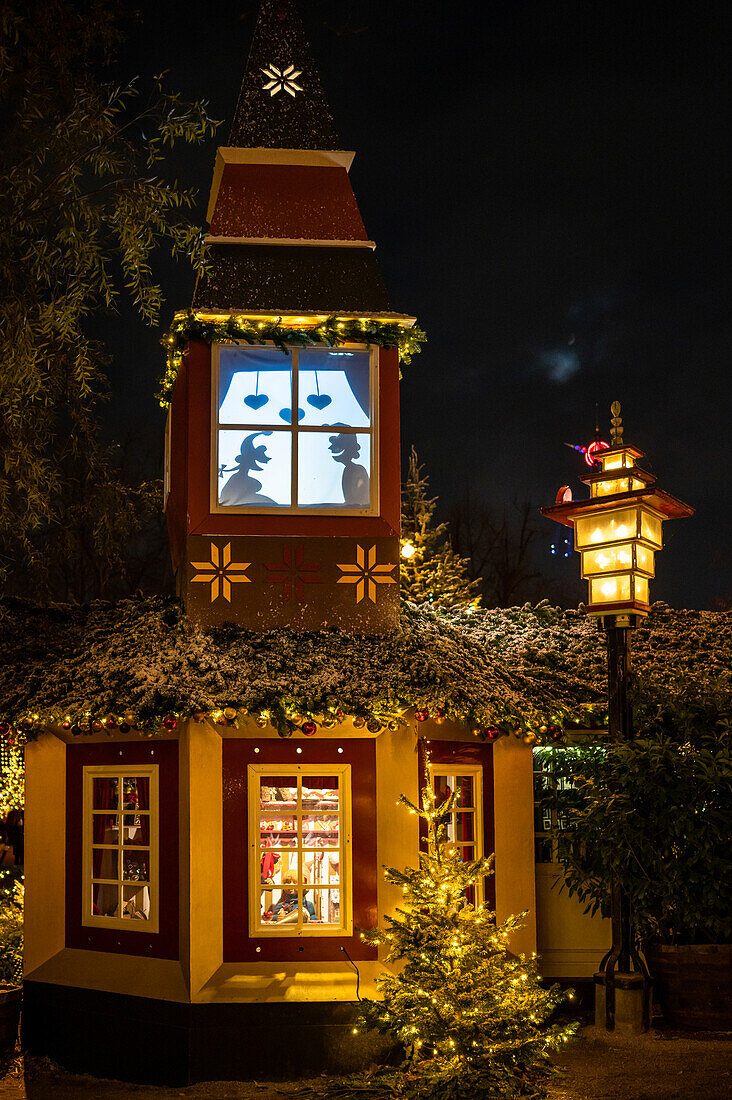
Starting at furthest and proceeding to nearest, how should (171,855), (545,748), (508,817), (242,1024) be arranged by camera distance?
(545,748) < (508,817) < (171,855) < (242,1024)

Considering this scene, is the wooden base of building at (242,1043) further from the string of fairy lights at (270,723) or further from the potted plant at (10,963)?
the string of fairy lights at (270,723)

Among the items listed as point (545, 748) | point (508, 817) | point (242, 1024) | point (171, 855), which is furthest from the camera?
point (545, 748)

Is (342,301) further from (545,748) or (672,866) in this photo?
(672,866)

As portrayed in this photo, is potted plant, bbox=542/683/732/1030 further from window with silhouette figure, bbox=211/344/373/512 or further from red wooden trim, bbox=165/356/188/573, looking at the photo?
red wooden trim, bbox=165/356/188/573

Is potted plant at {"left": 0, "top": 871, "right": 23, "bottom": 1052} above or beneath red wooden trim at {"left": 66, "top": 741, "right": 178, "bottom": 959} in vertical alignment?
beneath

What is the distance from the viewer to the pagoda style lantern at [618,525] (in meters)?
9.62

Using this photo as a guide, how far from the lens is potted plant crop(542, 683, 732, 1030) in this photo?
9203mm

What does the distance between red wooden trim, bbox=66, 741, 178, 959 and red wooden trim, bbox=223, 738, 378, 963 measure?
47 cm

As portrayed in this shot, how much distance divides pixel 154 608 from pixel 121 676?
2.07 metres

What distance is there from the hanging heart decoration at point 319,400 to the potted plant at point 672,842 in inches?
157

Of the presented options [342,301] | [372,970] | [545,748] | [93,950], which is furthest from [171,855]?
[342,301]

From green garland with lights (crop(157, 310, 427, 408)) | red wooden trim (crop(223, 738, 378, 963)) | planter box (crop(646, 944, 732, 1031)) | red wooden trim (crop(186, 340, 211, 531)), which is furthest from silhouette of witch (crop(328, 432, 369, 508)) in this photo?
planter box (crop(646, 944, 732, 1031))

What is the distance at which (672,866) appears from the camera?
9227 mm

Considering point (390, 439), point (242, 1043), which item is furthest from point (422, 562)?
point (242, 1043)
